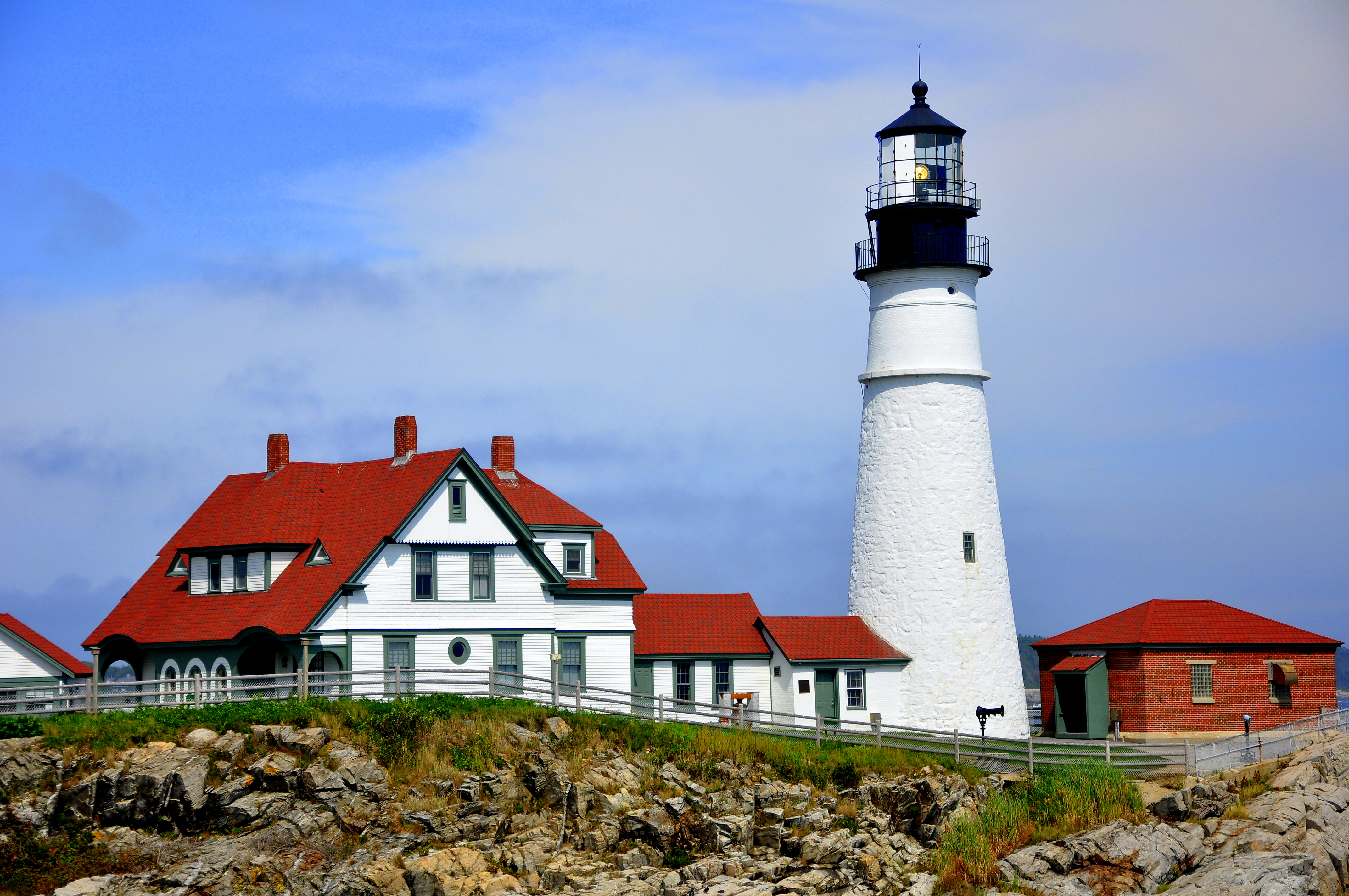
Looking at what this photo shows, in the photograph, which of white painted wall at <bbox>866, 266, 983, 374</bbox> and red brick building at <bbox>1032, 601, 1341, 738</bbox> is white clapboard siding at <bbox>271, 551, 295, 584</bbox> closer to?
white painted wall at <bbox>866, 266, 983, 374</bbox>

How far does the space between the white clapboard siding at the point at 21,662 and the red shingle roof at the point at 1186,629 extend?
2611cm

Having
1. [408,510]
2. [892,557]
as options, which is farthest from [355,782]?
[892,557]

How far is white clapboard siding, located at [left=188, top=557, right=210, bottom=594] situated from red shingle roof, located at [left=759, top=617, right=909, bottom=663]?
14.1m

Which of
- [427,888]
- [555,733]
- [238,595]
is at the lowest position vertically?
[427,888]

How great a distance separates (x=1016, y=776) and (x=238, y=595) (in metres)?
18.3

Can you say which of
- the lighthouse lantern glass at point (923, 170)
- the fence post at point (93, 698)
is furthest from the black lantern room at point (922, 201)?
the fence post at point (93, 698)

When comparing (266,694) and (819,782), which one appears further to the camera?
(266,694)

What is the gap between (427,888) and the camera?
28359mm

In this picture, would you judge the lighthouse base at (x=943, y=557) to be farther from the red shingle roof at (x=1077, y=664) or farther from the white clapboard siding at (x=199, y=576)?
the white clapboard siding at (x=199, y=576)

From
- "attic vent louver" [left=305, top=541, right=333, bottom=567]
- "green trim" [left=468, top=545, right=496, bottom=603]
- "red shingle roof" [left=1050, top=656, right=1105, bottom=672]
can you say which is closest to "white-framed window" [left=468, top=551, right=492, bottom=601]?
"green trim" [left=468, top=545, right=496, bottom=603]

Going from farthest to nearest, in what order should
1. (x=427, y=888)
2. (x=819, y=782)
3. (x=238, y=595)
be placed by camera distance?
(x=238, y=595), (x=819, y=782), (x=427, y=888)

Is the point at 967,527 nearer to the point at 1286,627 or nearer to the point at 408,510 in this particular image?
the point at 1286,627

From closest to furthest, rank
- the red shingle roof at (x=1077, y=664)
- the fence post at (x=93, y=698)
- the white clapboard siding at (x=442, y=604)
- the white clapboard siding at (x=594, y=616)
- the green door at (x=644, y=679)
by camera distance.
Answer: the fence post at (x=93, y=698) < the white clapboard siding at (x=442, y=604) < the white clapboard siding at (x=594, y=616) < the green door at (x=644, y=679) < the red shingle roof at (x=1077, y=664)

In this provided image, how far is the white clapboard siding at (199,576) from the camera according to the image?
128 ft
